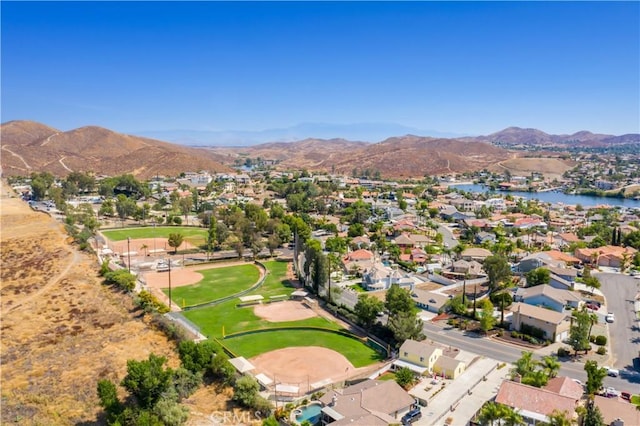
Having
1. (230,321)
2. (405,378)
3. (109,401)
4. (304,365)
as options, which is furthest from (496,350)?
(109,401)

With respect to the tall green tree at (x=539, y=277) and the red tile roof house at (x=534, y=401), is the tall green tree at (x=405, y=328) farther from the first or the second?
the tall green tree at (x=539, y=277)

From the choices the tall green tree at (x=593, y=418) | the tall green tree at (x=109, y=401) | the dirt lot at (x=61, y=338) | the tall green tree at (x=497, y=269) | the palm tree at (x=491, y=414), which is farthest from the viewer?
the tall green tree at (x=497, y=269)

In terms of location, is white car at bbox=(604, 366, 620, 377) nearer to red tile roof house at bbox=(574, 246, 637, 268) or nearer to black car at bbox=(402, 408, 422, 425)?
black car at bbox=(402, 408, 422, 425)

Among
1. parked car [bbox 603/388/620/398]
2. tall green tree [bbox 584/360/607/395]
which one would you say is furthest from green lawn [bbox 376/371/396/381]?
parked car [bbox 603/388/620/398]

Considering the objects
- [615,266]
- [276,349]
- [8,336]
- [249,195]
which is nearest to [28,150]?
[249,195]

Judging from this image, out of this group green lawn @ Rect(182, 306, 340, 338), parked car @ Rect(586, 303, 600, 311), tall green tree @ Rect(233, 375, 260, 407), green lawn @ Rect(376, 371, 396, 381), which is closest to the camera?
tall green tree @ Rect(233, 375, 260, 407)

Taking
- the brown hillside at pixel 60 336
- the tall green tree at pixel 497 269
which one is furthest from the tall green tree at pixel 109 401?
the tall green tree at pixel 497 269

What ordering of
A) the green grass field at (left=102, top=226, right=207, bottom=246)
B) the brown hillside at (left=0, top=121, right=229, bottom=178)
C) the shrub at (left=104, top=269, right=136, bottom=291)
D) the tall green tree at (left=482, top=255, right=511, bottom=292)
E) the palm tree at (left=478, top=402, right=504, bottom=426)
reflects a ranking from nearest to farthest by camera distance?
the palm tree at (left=478, top=402, right=504, bottom=426) < the tall green tree at (left=482, top=255, right=511, bottom=292) < the shrub at (left=104, top=269, right=136, bottom=291) < the green grass field at (left=102, top=226, right=207, bottom=246) < the brown hillside at (left=0, top=121, right=229, bottom=178)

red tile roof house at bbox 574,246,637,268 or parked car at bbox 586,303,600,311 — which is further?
red tile roof house at bbox 574,246,637,268
